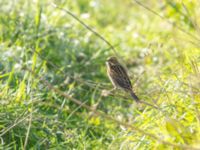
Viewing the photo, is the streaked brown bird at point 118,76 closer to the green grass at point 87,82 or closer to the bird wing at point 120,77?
the bird wing at point 120,77

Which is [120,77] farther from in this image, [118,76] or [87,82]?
[87,82]

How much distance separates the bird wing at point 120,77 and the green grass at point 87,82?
10cm

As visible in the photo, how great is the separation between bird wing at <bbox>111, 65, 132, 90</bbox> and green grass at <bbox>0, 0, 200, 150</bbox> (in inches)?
4.1

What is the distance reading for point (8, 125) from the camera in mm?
4949

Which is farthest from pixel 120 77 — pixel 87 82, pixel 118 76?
pixel 87 82

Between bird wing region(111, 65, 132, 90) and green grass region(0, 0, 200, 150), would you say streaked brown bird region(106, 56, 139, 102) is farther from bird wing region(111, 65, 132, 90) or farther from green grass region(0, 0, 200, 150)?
green grass region(0, 0, 200, 150)

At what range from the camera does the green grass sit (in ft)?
14.0

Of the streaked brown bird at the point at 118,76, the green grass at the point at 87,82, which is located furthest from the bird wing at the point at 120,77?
the green grass at the point at 87,82

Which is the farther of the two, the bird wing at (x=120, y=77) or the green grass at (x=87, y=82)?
the bird wing at (x=120, y=77)

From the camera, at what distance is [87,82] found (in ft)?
15.7

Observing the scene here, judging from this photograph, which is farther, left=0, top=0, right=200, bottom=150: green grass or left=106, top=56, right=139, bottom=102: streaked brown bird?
left=106, top=56, right=139, bottom=102: streaked brown bird

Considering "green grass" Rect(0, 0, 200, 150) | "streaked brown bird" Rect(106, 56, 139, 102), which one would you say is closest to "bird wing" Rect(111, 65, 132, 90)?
"streaked brown bird" Rect(106, 56, 139, 102)

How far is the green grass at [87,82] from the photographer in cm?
427

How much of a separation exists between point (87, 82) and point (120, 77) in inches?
36.3
